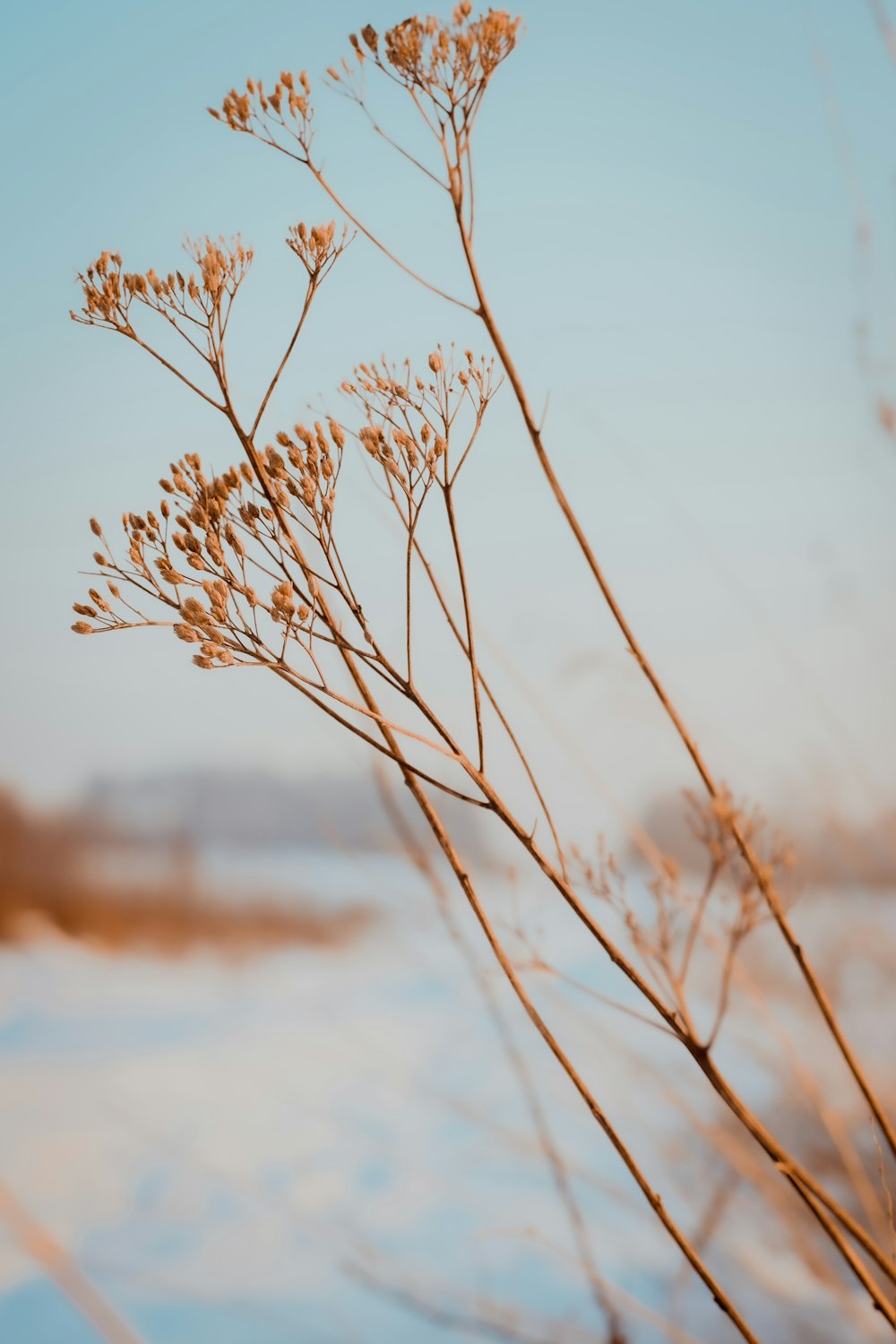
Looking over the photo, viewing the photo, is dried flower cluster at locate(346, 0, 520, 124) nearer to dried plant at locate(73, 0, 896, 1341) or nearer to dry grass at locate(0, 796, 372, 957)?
dried plant at locate(73, 0, 896, 1341)

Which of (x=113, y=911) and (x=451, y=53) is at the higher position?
(x=451, y=53)

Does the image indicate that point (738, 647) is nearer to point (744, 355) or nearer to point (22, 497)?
point (744, 355)

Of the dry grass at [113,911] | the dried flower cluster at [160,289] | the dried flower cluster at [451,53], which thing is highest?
the dried flower cluster at [451,53]

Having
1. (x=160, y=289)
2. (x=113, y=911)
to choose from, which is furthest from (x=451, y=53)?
(x=113, y=911)

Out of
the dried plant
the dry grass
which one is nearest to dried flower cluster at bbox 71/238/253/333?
the dried plant

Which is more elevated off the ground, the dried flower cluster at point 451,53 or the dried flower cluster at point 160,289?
the dried flower cluster at point 451,53

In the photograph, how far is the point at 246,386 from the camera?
1.04m

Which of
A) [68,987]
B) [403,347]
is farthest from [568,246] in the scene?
[68,987]

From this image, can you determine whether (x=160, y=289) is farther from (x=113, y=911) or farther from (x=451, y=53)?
(x=113, y=911)

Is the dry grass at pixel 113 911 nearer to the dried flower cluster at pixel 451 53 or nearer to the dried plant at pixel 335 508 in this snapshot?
the dried plant at pixel 335 508

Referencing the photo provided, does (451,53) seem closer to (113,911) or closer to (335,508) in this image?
(335,508)

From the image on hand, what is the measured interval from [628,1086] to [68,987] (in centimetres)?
68

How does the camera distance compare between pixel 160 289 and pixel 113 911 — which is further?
pixel 113 911

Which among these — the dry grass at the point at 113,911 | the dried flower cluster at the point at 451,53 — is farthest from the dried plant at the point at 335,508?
the dry grass at the point at 113,911
